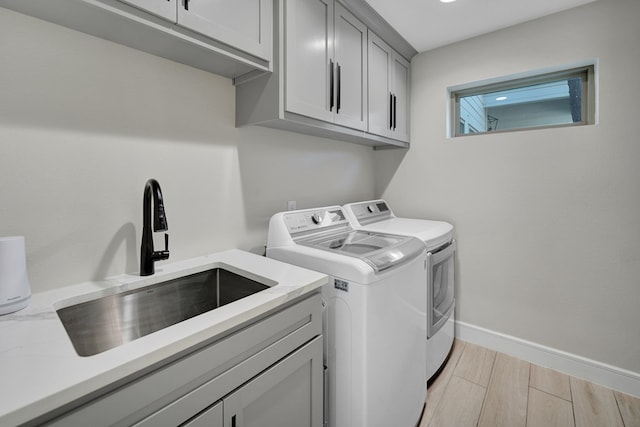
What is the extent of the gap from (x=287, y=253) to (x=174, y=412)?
0.82 m

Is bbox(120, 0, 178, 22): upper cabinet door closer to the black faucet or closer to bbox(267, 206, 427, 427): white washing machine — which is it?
the black faucet

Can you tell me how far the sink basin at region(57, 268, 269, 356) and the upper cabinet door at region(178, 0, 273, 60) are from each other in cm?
97

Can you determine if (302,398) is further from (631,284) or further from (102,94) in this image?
(631,284)

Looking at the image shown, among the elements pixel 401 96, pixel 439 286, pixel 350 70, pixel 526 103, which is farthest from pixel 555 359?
pixel 350 70

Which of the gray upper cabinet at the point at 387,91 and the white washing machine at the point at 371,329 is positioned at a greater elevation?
the gray upper cabinet at the point at 387,91

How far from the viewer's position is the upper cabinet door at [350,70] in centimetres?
163

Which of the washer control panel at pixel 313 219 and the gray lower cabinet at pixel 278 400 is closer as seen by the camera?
the gray lower cabinet at pixel 278 400

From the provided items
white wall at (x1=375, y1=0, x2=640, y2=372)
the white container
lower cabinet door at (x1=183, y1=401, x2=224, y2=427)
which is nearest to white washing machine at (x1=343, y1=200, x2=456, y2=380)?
white wall at (x1=375, y1=0, x2=640, y2=372)

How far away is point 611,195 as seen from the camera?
178 centimetres

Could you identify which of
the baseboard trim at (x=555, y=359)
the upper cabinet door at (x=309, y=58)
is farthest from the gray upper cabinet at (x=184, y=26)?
the baseboard trim at (x=555, y=359)

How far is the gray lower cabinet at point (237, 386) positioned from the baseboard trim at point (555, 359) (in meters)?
1.70

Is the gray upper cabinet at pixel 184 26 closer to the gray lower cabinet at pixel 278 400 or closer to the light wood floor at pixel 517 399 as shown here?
the gray lower cabinet at pixel 278 400

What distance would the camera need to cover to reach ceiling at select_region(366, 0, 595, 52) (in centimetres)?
177

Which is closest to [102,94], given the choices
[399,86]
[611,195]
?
[399,86]
